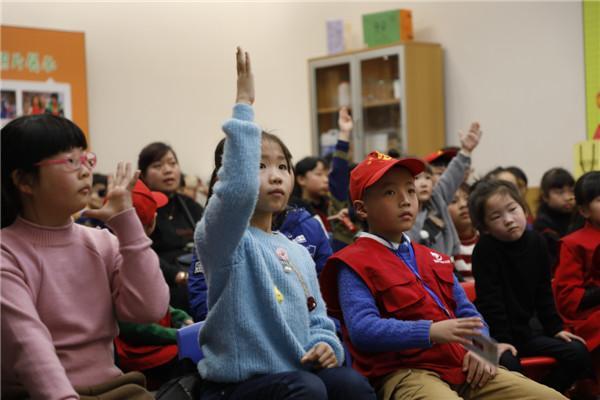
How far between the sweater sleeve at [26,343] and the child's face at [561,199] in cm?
354

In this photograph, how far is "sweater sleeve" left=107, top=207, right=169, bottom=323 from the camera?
1817 millimetres

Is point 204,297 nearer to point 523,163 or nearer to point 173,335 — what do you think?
point 173,335

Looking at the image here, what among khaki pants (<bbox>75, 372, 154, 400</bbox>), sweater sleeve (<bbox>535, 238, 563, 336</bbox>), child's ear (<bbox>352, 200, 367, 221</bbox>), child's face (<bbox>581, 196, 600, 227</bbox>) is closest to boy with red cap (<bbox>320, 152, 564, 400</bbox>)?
child's ear (<bbox>352, 200, 367, 221</bbox>)

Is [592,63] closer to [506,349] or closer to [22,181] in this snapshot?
[506,349]

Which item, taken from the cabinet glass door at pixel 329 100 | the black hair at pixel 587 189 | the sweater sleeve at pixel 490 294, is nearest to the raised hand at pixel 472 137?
the black hair at pixel 587 189

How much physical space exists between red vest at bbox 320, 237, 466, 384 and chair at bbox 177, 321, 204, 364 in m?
0.41

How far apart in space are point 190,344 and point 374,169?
0.72 m

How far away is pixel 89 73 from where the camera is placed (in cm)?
701

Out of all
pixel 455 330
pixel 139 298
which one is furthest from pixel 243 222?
pixel 455 330

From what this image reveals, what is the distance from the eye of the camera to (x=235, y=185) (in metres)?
1.78

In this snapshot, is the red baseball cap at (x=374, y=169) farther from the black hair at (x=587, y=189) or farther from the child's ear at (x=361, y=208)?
the black hair at (x=587, y=189)

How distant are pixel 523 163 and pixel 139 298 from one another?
470 centimetres

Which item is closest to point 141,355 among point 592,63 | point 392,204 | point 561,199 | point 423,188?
point 392,204

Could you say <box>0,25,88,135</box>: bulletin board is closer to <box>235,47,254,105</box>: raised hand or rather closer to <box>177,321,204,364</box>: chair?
<box>177,321,204,364</box>: chair
